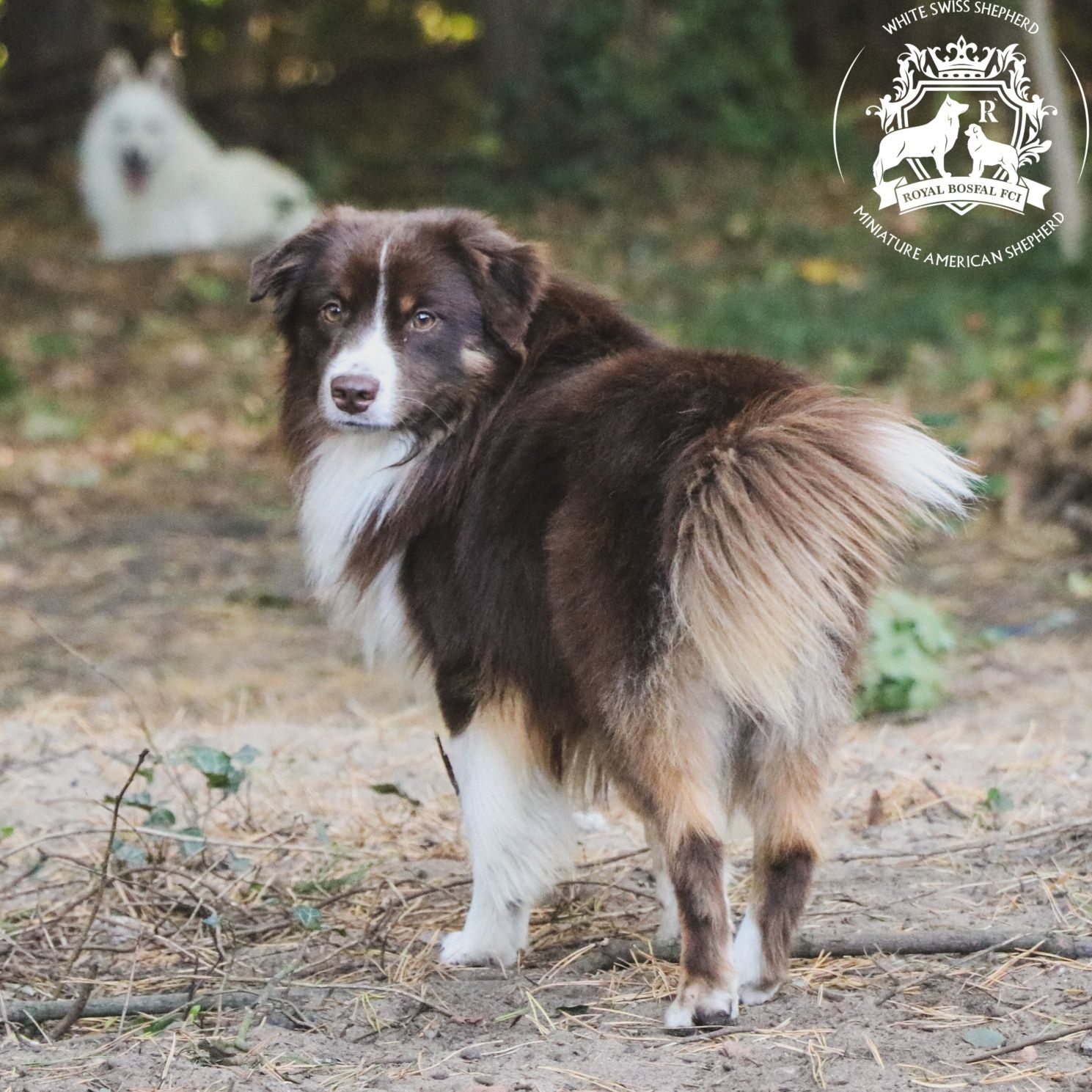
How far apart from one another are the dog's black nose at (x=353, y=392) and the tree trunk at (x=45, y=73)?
12680 millimetres

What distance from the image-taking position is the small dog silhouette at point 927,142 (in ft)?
22.2

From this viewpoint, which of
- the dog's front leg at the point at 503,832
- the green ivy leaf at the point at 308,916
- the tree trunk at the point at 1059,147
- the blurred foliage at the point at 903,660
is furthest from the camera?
the tree trunk at the point at 1059,147

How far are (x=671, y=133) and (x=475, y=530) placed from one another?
1028cm

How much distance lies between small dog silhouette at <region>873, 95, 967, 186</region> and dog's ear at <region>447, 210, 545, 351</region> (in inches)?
130

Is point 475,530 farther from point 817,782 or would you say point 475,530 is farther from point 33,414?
point 33,414

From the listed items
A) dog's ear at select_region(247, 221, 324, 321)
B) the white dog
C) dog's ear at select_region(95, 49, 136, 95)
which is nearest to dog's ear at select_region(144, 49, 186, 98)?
the white dog

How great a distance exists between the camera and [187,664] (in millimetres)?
6043

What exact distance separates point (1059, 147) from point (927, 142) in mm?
1768

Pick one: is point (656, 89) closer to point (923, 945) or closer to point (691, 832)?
point (923, 945)

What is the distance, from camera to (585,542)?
3.02 meters

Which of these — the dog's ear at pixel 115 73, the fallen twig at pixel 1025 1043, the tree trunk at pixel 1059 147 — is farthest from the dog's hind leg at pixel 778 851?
the dog's ear at pixel 115 73

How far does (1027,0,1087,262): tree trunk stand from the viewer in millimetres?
8984

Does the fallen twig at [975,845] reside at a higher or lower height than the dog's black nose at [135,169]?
lower

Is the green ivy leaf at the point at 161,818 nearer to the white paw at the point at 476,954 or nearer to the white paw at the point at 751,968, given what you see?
the white paw at the point at 476,954
